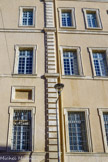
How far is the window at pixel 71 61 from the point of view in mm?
13211

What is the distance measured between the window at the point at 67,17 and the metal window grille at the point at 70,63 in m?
2.30

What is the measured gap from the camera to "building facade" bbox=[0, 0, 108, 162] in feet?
34.9

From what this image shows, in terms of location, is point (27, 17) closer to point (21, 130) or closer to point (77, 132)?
point (21, 130)

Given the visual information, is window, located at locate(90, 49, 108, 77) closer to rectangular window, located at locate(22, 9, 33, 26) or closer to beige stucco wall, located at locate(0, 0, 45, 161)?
beige stucco wall, located at locate(0, 0, 45, 161)

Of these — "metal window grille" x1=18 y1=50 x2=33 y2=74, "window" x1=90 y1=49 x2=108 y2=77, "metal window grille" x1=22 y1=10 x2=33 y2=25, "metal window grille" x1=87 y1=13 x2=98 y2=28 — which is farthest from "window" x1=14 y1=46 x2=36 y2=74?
"metal window grille" x1=87 y1=13 x2=98 y2=28

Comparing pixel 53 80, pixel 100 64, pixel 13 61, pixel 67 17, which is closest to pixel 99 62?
pixel 100 64

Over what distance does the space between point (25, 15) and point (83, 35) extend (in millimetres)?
4620

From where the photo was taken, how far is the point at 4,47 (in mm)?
13438

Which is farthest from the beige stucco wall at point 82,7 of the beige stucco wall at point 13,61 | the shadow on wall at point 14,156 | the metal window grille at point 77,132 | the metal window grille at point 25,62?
the shadow on wall at point 14,156

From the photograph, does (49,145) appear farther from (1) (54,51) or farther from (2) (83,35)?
(2) (83,35)

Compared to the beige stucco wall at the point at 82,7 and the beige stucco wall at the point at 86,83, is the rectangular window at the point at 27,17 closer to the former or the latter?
the beige stucco wall at the point at 86,83

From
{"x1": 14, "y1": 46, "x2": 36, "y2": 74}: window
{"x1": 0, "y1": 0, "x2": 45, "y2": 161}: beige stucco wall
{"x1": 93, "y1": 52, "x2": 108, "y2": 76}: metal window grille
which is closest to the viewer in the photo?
{"x1": 0, "y1": 0, "x2": 45, "y2": 161}: beige stucco wall

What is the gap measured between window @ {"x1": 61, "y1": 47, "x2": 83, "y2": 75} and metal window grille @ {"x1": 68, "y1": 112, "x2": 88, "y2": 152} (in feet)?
8.95

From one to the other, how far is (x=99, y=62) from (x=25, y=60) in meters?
4.77
